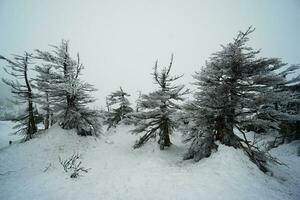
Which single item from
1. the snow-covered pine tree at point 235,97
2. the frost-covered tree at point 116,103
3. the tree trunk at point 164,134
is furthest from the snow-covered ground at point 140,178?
the frost-covered tree at point 116,103

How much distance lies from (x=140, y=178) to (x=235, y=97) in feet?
27.3

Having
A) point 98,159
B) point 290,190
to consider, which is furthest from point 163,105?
point 290,190

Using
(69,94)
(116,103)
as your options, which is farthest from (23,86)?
(116,103)

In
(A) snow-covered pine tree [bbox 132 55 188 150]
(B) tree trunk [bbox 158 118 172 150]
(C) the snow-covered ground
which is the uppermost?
(A) snow-covered pine tree [bbox 132 55 188 150]

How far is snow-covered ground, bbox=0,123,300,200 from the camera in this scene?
7516 millimetres

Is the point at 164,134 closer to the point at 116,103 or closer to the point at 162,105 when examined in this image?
the point at 162,105

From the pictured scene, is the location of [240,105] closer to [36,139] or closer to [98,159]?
[98,159]

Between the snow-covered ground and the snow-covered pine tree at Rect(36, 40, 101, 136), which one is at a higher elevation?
the snow-covered pine tree at Rect(36, 40, 101, 136)

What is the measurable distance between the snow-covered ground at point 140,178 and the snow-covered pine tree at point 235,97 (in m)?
1.26

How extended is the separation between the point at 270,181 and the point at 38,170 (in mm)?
15014

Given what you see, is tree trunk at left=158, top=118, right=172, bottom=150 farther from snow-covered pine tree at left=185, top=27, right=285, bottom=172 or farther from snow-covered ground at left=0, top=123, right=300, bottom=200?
snow-covered pine tree at left=185, top=27, right=285, bottom=172

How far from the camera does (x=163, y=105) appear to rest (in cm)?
1639

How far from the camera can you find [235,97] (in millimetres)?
11250

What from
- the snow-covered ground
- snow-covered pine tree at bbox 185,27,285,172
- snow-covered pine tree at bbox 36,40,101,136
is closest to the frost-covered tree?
snow-covered pine tree at bbox 36,40,101,136
